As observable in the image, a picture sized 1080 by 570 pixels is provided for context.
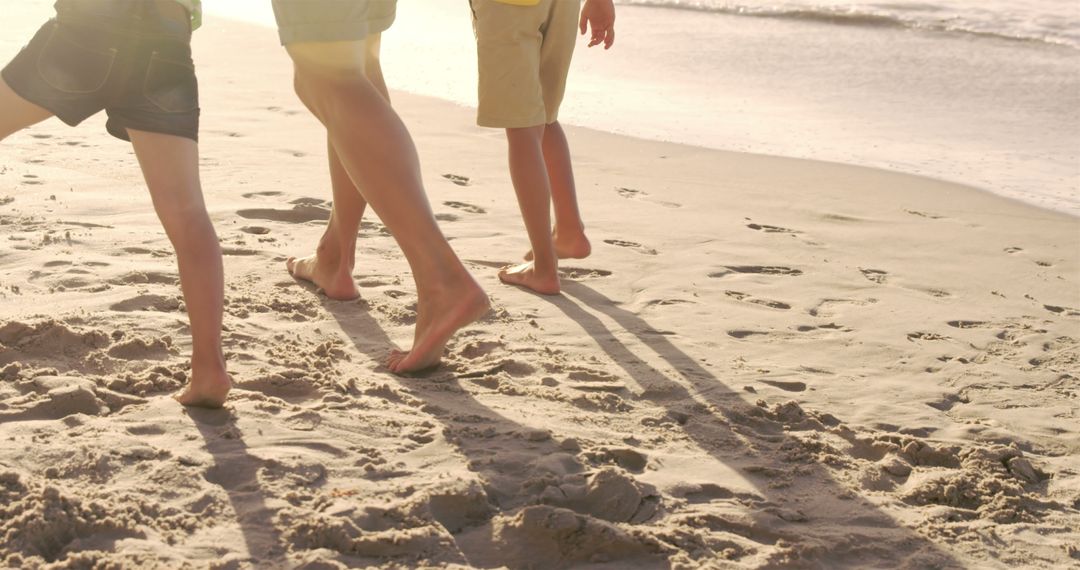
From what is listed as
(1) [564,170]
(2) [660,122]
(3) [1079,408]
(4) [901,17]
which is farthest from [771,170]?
(4) [901,17]

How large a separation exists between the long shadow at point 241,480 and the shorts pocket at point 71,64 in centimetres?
A: 75

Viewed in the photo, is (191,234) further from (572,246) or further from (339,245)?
(572,246)

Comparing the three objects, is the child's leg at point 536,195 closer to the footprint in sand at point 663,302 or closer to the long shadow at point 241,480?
the footprint in sand at point 663,302

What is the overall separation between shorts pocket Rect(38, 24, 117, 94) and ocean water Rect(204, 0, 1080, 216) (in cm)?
424

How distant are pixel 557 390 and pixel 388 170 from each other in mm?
697

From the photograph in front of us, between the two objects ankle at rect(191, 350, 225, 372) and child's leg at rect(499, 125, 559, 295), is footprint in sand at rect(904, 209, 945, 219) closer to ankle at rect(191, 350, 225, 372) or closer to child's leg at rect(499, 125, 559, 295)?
child's leg at rect(499, 125, 559, 295)

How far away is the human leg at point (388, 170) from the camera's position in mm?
3123

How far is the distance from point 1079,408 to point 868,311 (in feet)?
2.72

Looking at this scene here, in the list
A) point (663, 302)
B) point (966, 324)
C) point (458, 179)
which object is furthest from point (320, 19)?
point (458, 179)

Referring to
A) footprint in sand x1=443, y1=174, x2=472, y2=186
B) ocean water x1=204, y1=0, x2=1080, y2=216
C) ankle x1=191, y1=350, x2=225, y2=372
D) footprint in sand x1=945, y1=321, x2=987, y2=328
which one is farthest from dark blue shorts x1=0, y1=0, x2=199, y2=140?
ocean water x1=204, y1=0, x2=1080, y2=216

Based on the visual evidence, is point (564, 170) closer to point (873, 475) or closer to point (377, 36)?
point (377, 36)

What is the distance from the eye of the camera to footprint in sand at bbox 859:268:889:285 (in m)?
4.44

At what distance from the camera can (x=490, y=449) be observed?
279 cm

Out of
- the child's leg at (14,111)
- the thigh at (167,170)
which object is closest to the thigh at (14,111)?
the child's leg at (14,111)
